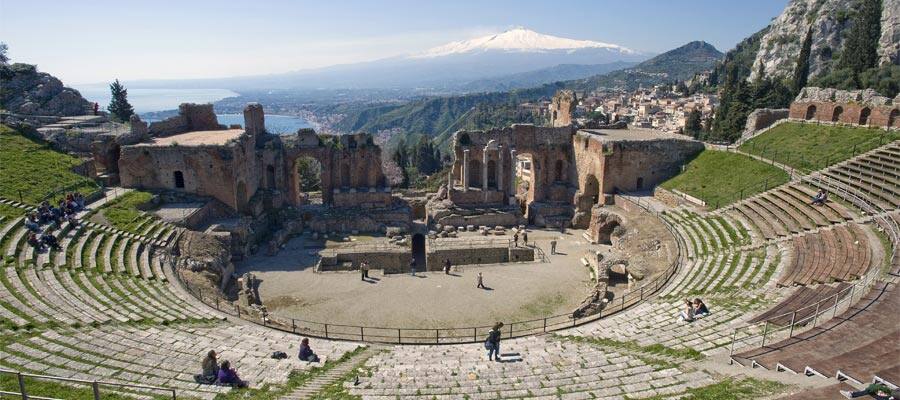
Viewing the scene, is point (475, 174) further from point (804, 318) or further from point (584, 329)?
point (804, 318)

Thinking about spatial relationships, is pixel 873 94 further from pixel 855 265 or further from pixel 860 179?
pixel 855 265

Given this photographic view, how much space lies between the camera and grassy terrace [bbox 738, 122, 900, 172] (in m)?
28.4

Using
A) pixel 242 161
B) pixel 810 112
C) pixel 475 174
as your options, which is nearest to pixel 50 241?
pixel 242 161

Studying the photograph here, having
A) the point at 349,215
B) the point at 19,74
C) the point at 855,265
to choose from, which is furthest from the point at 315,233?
the point at 19,74

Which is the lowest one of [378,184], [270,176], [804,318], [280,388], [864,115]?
[280,388]

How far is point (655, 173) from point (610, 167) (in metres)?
3.47

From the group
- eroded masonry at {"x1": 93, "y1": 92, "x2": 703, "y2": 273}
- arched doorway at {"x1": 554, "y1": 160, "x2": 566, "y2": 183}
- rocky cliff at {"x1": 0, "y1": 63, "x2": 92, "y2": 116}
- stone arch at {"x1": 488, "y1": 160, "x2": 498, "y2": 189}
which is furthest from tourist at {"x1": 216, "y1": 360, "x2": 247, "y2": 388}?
rocky cliff at {"x1": 0, "y1": 63, "x2": 92, "y2": 116}

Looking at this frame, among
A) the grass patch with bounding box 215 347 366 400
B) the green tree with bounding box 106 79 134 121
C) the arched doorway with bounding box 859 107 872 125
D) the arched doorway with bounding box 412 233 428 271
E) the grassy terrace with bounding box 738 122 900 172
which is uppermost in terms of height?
the green tree with bounding box 106 79 134 121

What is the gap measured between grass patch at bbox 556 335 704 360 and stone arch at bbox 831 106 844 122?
94.5 feet

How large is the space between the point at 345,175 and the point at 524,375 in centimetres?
2714

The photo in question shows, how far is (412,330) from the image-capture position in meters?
18.6

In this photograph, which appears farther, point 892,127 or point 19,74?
point 19,74

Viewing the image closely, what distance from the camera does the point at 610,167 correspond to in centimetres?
3628

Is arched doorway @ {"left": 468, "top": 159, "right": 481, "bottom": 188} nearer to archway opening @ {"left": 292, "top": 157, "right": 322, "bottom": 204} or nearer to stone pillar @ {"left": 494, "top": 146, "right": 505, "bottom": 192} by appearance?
stone pillar @ {"left": 494, "top": 146, "right": 505, "bottom": 192}
